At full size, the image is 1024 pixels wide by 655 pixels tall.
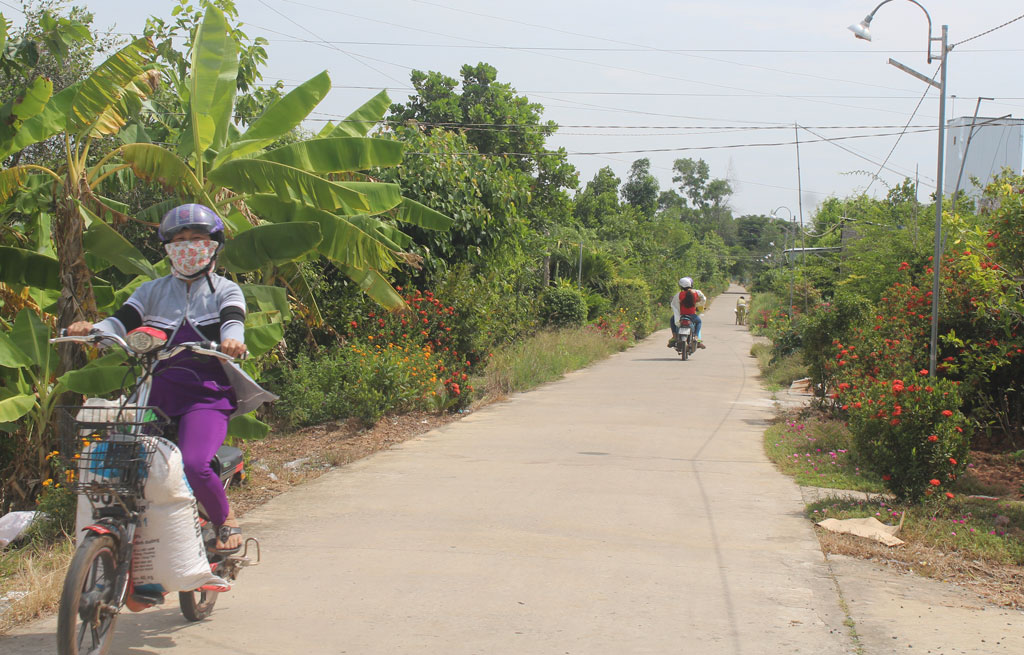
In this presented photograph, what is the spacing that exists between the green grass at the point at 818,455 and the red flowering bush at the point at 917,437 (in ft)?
2.67

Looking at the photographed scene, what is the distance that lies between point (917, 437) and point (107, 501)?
591 cm

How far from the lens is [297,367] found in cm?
1234

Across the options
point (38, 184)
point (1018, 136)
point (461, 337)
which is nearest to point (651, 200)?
point (1018, 136)

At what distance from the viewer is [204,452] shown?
4316 millimetres

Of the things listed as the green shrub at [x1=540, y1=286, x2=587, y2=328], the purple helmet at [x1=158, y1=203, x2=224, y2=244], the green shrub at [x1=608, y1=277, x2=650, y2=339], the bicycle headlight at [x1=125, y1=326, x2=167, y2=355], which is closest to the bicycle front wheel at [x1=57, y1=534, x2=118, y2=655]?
the bicycle headlight at [x1=125, y1=326, x2=167, y2=355]

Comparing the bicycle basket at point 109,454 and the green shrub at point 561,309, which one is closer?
the bicycle basket at point 109,454

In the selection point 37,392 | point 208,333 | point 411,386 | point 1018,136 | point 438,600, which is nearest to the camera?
point 208,333

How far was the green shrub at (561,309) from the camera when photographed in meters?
25.7

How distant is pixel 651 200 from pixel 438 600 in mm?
60998

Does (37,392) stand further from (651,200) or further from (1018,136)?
(651,200)

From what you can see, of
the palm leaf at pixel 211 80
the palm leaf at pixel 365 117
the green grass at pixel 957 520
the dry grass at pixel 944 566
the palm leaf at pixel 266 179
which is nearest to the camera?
the dry grass at pixel 944 566

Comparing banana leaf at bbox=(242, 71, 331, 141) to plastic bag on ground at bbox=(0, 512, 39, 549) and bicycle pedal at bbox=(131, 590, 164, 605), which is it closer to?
plastic bag on ground at bbox=(0, 512, 39, 549)

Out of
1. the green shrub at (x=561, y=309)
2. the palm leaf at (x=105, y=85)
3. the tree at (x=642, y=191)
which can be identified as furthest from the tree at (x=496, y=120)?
the tree at (x=642, y=191)

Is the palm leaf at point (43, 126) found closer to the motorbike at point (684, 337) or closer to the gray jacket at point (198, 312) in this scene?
the gray jacket at point (198, 312)
